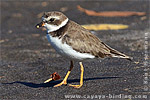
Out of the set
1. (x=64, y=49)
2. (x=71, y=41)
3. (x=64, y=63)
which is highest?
(x=71, y=41)

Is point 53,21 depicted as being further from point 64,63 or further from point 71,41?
point 64,63

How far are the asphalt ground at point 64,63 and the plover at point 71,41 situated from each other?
54 cm

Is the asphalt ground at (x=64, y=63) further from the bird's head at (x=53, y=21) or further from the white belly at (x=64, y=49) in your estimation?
the bird's head at (x=53, y=21)

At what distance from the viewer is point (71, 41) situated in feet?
20.9

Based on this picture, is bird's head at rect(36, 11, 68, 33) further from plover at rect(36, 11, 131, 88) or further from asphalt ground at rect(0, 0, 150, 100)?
asphalt ground at rect(0, 0, 150, 100)

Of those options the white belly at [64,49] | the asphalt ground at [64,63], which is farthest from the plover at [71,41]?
the asphalt ground at [64,63]

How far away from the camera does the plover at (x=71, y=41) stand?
632 centimetres

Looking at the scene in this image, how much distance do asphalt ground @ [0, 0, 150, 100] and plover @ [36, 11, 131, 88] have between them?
54 centimetres

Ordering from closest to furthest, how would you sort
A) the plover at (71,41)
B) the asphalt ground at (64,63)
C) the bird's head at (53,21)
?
the asphalt ground at (64,63), the plover at (71,41), the bird's head at (53,21)

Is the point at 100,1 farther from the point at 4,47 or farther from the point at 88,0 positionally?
the point at 4,47

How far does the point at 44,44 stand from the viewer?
10.2 meters

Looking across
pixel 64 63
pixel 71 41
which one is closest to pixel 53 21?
pixel 71 41

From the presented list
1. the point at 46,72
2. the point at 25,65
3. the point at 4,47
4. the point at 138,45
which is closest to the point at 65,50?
the point at 46,72

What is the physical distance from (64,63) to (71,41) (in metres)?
2.11
